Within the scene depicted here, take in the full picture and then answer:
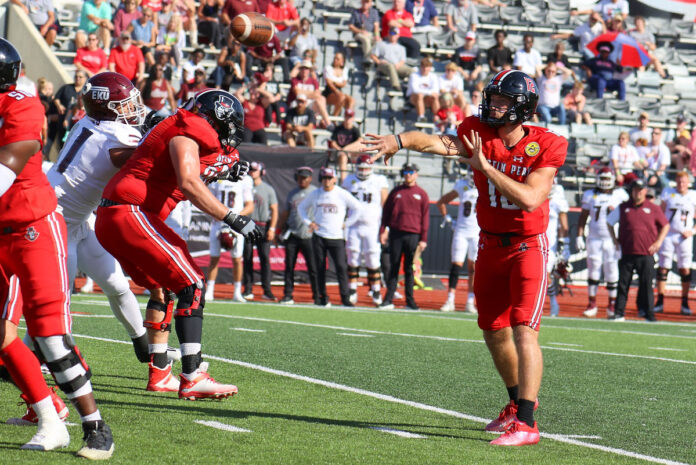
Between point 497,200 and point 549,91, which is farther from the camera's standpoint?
point 549,91

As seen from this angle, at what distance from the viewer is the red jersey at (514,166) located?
226 inches

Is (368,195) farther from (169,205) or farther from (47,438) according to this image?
(47,438)

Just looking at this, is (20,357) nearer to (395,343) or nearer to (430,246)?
(395,343)

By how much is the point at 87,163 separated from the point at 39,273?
87.3 inches

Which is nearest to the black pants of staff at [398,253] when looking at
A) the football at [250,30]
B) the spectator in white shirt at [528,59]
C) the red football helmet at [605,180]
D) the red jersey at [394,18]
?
the red football helmet at [605,180]

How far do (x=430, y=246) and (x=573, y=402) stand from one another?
12633mm

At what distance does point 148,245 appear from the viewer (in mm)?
6105

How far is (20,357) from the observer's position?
15.4 ft

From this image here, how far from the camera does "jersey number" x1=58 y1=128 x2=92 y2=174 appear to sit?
6730mm

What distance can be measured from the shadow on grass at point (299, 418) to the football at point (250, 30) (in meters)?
7.43

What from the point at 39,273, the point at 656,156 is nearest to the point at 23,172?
the point at 39,273

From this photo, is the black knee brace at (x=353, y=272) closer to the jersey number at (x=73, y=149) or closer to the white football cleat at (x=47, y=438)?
the jersey number at (x=73, y=149)

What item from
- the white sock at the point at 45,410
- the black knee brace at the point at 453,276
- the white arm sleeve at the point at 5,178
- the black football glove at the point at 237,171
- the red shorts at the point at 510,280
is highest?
the white arm sleeve at the point at 5,178

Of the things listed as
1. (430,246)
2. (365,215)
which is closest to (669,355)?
(365,215)
